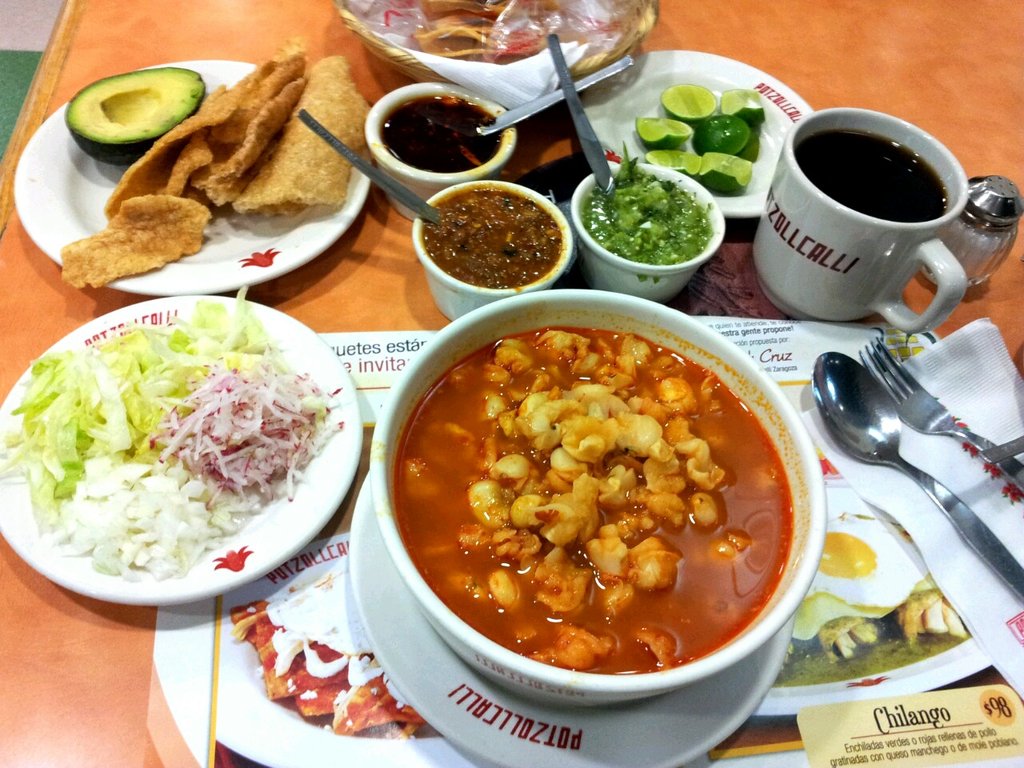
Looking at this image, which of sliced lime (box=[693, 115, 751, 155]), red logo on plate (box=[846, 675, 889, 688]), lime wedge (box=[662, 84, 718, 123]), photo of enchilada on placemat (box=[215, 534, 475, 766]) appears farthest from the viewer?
lime wedge (box=[662, 84, 718, 123])

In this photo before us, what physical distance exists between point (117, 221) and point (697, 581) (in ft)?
5.76

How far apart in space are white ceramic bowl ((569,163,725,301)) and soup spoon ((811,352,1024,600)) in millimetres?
414

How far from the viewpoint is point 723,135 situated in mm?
2172

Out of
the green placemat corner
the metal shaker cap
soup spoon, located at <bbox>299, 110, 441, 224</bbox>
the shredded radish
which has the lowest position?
the green placemat corner

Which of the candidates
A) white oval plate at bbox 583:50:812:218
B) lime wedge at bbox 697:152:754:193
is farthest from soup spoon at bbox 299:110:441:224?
lime wedge at bbox 697:152:754:193

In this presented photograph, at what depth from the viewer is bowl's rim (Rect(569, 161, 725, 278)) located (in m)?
1.76

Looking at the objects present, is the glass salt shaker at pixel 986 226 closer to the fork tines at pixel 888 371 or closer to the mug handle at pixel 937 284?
the mug handle at pixel 937 284

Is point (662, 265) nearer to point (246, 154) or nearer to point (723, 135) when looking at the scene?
point (723, 135)

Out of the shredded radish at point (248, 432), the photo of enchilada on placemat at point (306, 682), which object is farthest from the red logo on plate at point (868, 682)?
the shredded radish at point (248, 432)

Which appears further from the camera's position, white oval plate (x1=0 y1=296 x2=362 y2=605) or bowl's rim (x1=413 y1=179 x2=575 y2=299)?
bowl's rim (x1=413 y1=179 x2=575 y2=299)

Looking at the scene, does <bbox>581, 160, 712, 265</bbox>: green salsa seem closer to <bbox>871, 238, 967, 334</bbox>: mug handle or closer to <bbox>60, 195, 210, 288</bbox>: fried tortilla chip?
<bbox>871, 238, 967, 334</bbox>: mug handle

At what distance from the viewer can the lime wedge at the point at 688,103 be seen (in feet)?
7.52

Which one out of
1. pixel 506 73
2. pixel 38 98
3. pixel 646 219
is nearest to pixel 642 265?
pixel 646 219

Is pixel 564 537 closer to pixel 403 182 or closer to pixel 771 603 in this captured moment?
pixel 771 603
